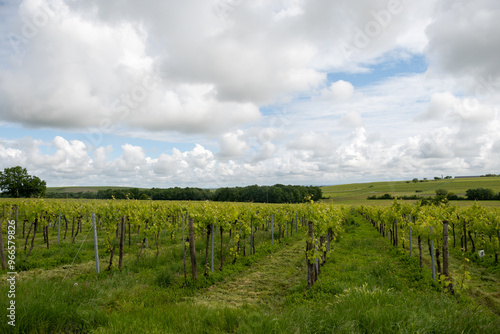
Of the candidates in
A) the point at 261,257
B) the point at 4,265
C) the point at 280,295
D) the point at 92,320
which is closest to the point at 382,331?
the point at 280,295

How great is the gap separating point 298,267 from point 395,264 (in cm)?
403

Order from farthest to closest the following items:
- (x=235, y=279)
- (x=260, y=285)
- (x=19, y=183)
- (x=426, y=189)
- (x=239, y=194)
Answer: (x=426, y=189), (x=239, y=194), (x=19, y=183), (x=235, y=279), (x=260, y=285)

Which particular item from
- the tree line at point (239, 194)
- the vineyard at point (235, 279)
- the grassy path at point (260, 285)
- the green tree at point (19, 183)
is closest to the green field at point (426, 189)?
the tree line at point (239, 194)

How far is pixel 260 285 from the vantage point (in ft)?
27.1

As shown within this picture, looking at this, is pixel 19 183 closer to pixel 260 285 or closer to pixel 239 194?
pixel 239 194

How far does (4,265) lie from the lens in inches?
372

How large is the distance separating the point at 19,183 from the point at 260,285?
82661mm

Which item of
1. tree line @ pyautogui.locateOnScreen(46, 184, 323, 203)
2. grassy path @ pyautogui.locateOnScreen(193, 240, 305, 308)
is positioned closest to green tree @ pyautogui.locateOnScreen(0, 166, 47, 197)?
tree line @ pyautogui.locateOnScreen(46, 184, 323, 203)

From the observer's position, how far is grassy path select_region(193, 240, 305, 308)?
6773mm

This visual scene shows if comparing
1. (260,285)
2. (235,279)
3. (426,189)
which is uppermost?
(426,189)

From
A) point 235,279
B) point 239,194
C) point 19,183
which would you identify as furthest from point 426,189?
point 19,183

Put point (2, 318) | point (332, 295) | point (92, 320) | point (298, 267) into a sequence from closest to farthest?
1. point (2, 318)
2. point (92, 320)
3. point (332, 295)
4. point (298, 267)

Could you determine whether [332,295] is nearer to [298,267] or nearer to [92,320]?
[298,267]

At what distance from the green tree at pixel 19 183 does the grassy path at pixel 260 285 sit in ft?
247
